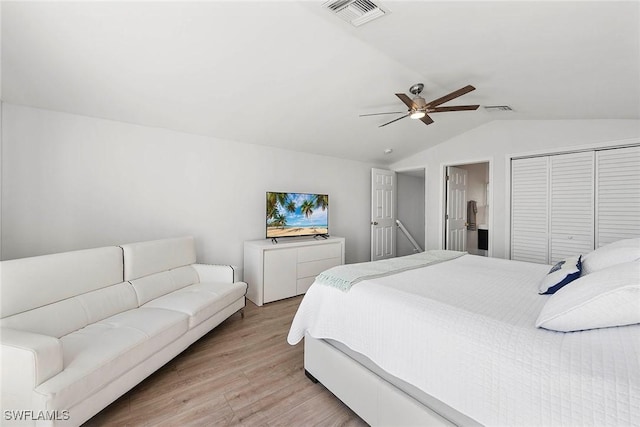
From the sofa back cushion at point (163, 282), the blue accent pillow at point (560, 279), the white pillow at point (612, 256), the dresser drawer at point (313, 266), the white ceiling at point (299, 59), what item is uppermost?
the white ceiling at point (299, 59)

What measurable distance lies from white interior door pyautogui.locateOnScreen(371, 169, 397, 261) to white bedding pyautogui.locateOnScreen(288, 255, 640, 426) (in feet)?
10.5

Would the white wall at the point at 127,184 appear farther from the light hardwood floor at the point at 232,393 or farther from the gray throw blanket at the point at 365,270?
the gray throw blanket at the point at 365,270

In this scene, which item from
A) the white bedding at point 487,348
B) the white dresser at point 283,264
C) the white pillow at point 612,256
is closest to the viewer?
the white bedding at point 487,348

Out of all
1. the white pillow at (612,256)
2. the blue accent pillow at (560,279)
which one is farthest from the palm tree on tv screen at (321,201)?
the white pillow at (612,256)

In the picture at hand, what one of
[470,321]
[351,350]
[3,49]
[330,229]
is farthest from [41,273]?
[330,229]

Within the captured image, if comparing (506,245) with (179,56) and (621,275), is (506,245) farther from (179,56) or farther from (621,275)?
(179,56)

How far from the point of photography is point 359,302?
1.61 meters

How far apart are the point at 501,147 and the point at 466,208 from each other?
1.47 metres

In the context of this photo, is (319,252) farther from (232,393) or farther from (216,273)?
(232,393)

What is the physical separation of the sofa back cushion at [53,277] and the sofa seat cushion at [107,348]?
0.96 ft

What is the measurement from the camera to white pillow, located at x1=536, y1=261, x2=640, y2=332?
1002 mm

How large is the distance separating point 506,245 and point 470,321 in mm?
3368

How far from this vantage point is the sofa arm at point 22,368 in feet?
4.18

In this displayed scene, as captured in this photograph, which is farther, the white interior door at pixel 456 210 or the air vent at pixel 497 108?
the white interior door at pixel 456 210
